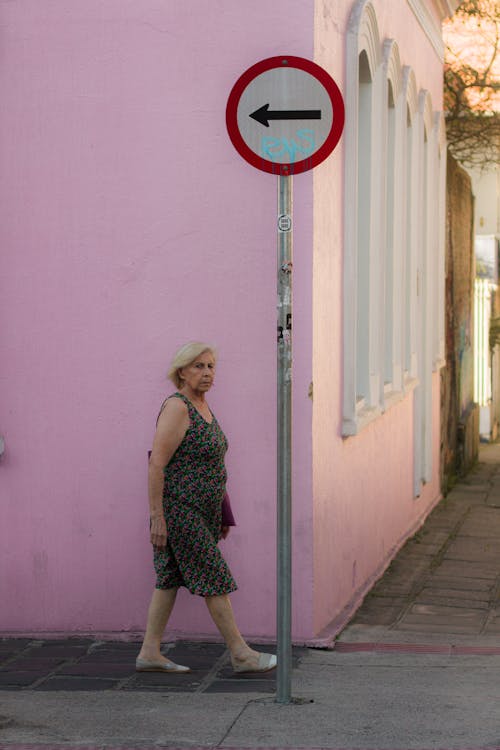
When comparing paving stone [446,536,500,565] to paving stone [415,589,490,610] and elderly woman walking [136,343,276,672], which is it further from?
elderly woman walking [136,343,276,672]

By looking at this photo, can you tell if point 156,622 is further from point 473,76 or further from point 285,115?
point 473,76

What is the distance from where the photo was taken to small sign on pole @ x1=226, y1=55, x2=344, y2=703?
271 inches

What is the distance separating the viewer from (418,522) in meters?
14.5

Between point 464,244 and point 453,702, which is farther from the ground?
point 464,244

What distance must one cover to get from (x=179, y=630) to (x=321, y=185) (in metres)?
2.65

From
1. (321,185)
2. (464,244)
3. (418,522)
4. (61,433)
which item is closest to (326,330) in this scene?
(321,185)

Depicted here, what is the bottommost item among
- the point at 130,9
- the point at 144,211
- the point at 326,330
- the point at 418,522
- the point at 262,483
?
the point at 418,522

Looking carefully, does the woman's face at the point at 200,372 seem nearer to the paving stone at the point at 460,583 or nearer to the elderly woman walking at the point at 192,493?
the elderly woman walking at the point at 192,493

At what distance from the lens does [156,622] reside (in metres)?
7.83

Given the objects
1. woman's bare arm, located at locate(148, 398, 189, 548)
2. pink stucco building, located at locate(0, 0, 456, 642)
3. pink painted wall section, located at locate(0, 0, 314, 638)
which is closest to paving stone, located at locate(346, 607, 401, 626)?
pink stucco building, located at locate(0, 0, 456, 642)

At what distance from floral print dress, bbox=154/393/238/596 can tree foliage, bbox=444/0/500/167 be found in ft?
51.8

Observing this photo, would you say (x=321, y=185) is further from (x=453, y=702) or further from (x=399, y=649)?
(x=453, y=702)

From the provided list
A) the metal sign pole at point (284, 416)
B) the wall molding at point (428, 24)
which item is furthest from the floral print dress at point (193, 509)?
the wall molding at point (428, 24)

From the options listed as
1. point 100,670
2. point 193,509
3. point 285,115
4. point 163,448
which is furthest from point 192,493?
point 285,115
